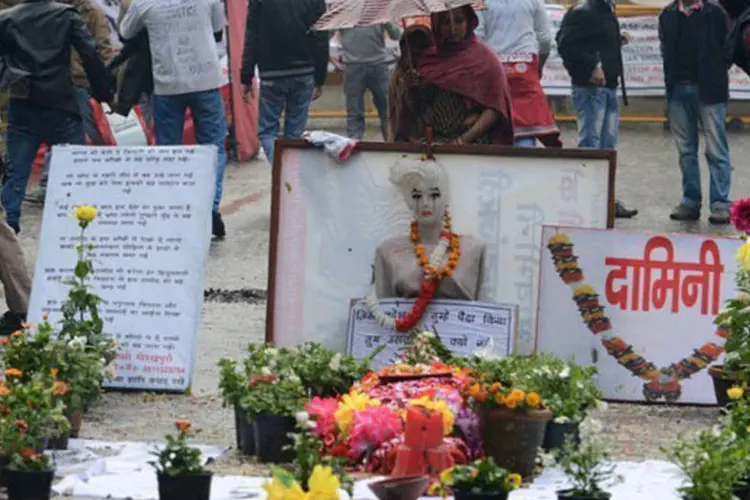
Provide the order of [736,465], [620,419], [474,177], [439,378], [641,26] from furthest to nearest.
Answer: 1. [641,26]
2. [474,177]
3. [620,419]
4. [439,378]
5. [736,465]

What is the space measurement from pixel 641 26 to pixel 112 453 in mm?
14245

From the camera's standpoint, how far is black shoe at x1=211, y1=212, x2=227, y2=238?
1488cm

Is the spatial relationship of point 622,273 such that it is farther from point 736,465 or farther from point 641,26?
point 641,26

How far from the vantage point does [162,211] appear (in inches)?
418

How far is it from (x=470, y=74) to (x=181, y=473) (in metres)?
3.97

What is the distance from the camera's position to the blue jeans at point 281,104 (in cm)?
1579

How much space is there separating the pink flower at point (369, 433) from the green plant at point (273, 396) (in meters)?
0.32

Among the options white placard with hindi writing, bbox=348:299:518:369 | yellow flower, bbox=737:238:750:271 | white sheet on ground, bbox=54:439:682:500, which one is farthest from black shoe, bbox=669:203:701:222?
white sheet on ground, bbox=54:439:682:500

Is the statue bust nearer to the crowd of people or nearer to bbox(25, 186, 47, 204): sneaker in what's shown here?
the crowd of people

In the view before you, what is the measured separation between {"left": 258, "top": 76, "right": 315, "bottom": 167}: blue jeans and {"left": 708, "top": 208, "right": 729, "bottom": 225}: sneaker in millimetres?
3066

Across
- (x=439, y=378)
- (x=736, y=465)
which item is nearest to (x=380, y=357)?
(x=439, y=378)

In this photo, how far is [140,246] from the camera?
10.6 meters

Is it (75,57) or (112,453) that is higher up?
(75,57)

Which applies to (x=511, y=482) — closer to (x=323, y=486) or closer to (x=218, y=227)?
(x=323, y=486)
